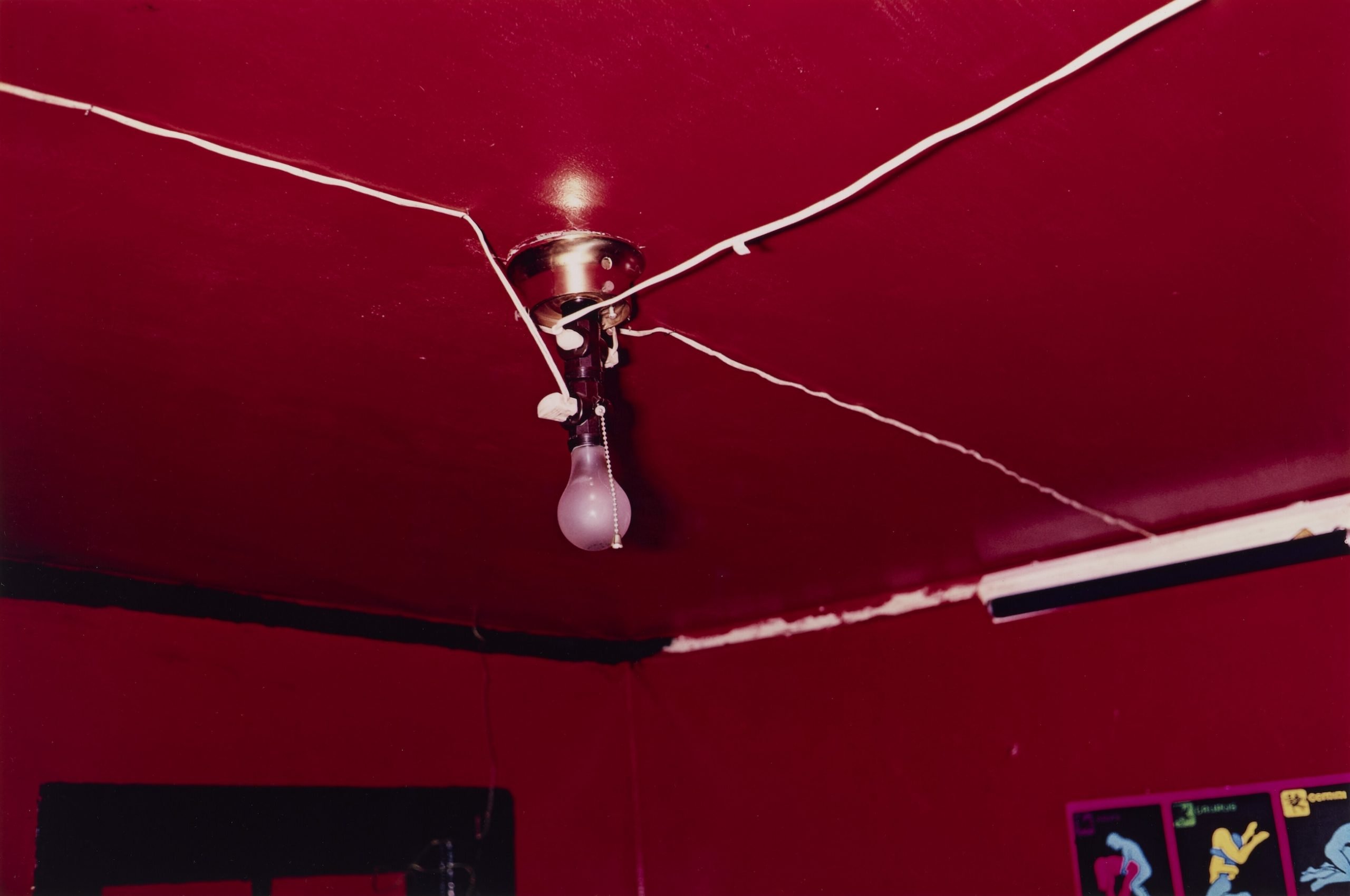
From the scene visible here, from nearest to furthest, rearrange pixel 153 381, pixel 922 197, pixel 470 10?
pixel 470 10, pixel 922 197, pixel 153 381

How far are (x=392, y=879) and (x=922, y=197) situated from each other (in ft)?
6.98

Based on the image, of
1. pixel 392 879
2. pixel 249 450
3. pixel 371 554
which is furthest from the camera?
pixel 392 879

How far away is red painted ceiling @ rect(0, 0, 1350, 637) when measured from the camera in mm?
896

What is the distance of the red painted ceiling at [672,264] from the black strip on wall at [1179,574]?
12 cm

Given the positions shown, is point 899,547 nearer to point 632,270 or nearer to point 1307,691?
point 1307,691

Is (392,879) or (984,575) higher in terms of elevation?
(984,575)

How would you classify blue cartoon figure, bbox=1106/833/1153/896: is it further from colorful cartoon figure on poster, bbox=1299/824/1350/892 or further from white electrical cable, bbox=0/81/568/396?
white electrical cable, bbox=0/81/568/396

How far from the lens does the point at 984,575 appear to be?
8.55 feet

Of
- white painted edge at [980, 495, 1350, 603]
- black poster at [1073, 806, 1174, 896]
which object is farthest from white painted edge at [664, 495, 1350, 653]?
black poster at [1073, 806, 1174, 896]

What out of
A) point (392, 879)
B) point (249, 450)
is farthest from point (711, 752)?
point (249, 450)

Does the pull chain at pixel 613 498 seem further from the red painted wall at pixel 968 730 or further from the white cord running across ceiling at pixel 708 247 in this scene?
the red painted wall at pixel 968 730

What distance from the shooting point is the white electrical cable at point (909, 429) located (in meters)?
1.39

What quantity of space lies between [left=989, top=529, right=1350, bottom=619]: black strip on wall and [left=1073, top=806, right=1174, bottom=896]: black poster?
0.46 meters

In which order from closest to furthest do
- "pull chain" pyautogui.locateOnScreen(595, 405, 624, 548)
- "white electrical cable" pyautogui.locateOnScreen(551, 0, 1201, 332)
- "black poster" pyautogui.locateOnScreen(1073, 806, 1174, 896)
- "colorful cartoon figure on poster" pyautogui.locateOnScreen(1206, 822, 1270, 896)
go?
"white electrical cable" pyautogui.locateOnScreen(551, 0, 1201, 332) → "pull chain" pyautogui.locateOnScreen(595, 405, 624, 548) → "colorful cartoon figure on poster" pyautogui.locateOnScreen(1206, 822, 1270, 896) → "black poster" pyautogui.locateOnScreen(1073, 806, 1174, 896)
